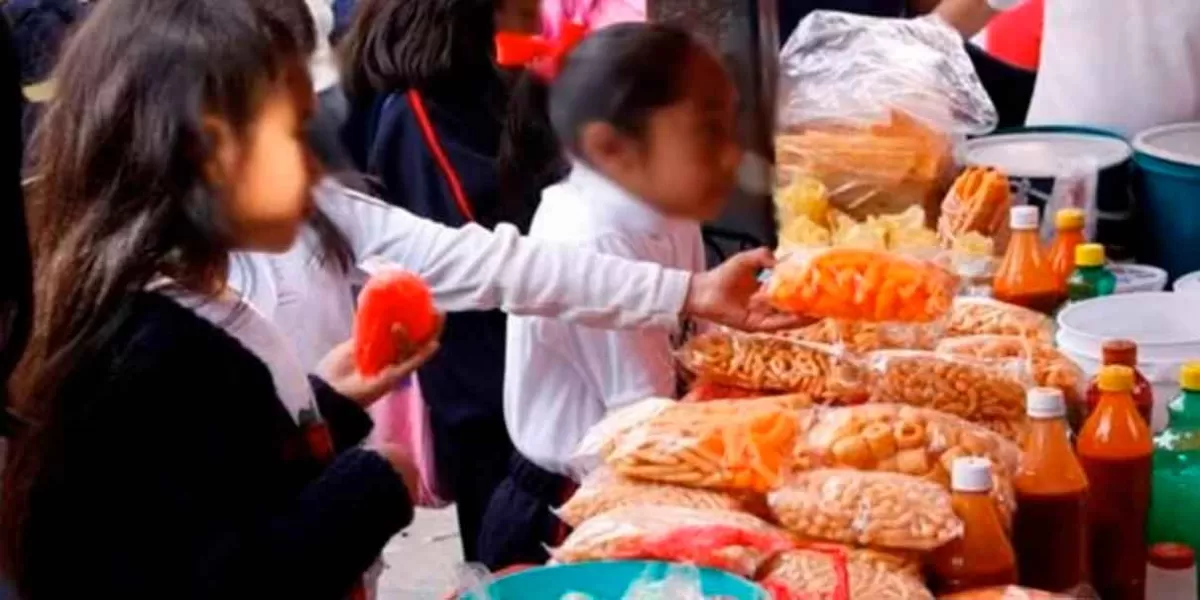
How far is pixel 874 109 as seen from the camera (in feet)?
9.37

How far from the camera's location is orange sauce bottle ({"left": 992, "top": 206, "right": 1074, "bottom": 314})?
2.33 meters

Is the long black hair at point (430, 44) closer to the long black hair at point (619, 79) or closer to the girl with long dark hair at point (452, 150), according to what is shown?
the girl with long dark hair at point (452, 150)

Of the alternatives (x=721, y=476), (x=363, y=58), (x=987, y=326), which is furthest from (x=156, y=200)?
(x=363, y=58)

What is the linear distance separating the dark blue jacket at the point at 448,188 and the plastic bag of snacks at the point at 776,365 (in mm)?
567

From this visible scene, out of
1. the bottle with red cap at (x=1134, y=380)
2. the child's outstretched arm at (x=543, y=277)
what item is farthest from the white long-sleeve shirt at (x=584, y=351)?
the bottle with red cap at (x=1134, y=380)

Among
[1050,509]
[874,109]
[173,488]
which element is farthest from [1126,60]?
[173,488]

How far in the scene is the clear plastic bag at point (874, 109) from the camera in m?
2.81

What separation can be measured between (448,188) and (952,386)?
908 millimetres

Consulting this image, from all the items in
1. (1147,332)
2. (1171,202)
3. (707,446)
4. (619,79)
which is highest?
(619,79)

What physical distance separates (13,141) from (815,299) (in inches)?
41.5

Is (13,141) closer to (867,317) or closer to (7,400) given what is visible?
(7,400)

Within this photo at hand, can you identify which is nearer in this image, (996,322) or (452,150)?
(996,322)

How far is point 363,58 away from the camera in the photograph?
106 inches

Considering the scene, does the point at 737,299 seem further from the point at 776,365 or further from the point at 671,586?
the point at 671,586
